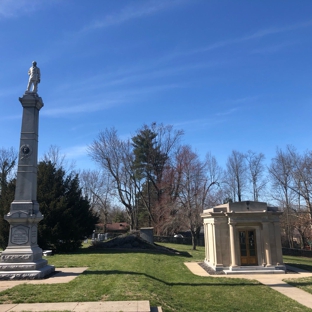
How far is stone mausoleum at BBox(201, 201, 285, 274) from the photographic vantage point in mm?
15812

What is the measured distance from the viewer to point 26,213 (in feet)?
37.9

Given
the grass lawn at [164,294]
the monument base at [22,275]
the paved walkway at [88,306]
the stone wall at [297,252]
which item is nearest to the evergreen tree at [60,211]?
the monument base at [22,275]

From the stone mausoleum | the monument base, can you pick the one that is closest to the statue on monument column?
the monument base

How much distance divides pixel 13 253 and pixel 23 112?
5.65 metres

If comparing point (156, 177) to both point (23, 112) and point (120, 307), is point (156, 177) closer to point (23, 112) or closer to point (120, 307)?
point (23, 112)

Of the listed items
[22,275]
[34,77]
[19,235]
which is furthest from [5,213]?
[22,275]

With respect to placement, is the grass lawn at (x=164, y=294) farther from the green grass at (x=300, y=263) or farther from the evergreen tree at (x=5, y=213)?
the evergreen tree at (x=5, y=213)

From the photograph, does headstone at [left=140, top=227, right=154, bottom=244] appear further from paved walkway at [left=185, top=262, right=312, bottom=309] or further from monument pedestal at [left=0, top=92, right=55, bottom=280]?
monument pedestal at [left=0, top=92, right=55, bottom=280]

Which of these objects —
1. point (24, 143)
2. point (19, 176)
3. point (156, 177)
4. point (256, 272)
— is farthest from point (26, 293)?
point (156, 177)

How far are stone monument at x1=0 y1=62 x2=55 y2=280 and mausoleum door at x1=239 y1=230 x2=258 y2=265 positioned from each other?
9593mm

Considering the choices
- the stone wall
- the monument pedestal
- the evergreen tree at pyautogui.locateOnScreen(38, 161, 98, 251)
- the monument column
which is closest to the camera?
the monument pedestal

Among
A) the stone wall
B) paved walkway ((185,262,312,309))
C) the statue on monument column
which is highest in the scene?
the statue on monument column

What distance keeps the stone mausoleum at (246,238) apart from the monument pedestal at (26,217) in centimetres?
865

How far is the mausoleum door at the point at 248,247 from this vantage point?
52.5ft
